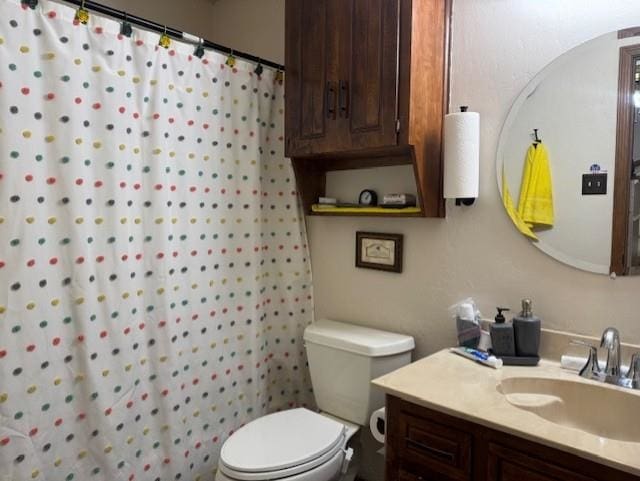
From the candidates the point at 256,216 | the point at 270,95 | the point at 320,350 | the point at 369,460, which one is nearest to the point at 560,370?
the point at 320,350

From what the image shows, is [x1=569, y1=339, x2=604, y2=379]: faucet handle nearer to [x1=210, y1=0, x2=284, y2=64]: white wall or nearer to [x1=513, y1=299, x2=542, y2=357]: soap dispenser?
[x1=513, y1=299, x2=542, y2=357]: soap dispenser

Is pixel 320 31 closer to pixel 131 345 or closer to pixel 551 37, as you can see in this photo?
pixel 551 37

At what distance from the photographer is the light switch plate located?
1.35 m

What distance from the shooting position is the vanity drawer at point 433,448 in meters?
1.13

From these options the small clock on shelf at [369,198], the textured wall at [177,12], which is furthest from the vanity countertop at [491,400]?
the textured wall at [177,12]

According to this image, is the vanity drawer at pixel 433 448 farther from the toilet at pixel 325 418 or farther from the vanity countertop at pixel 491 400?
the toilet at pixel 325 418

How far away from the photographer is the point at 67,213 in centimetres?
141

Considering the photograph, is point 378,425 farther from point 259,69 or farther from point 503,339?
point 259,69

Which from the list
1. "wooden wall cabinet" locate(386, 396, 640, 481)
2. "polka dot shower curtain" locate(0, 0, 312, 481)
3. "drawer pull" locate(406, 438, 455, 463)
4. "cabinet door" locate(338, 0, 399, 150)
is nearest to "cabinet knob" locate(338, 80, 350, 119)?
"cabinet door" locate(338, 0, 399, 150)

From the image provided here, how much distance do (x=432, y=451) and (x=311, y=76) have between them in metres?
1.35

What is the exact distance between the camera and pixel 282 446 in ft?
4.96

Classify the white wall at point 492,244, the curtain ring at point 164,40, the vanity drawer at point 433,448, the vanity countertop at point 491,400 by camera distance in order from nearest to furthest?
1. the vanity countertop at point 491,400
2. the vanity drawer at point 433,448
3. the white wall at point 492,244
4. the curtain ring at point 164,40

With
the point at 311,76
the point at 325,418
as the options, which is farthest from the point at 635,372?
the point at 311,76

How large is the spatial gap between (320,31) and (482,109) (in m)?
0.67
